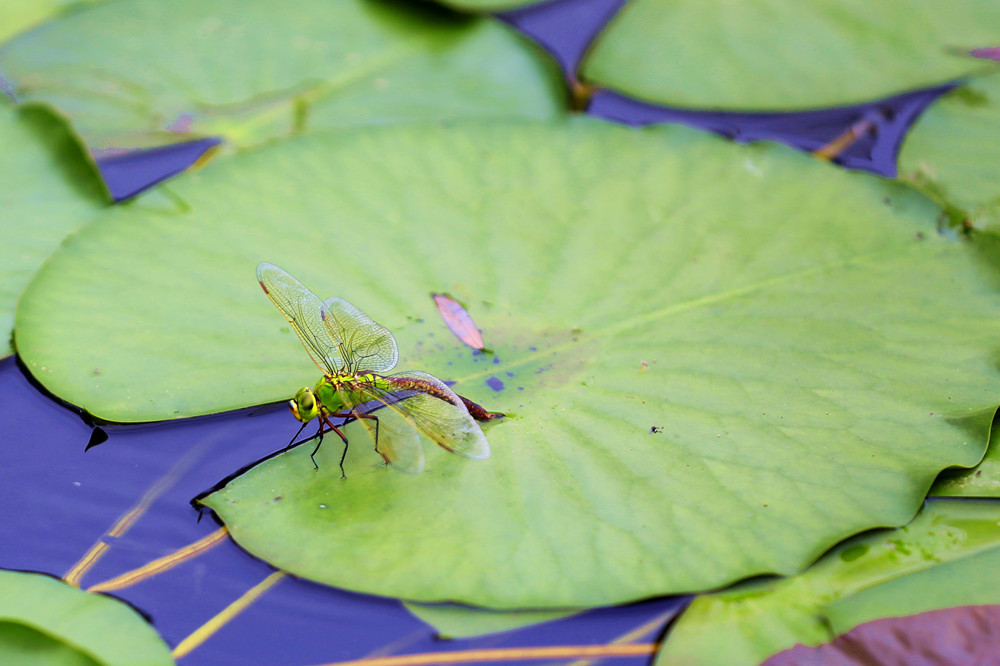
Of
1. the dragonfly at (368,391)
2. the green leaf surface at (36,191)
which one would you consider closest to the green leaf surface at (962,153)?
the dragonfly at (368,391)

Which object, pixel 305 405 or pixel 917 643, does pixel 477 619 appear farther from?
pixel 917 643

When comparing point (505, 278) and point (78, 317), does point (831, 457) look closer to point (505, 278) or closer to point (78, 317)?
point (505, 278)

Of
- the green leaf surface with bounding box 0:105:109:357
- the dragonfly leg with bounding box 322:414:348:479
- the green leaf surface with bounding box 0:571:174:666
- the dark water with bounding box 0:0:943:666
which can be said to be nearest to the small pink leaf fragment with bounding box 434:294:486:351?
the dark water with bounding box 0:0:943:666

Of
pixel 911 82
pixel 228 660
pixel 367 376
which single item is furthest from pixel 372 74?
pixel 228 660

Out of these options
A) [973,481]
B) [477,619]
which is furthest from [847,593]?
[477,619]

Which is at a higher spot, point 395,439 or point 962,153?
point 962,153
